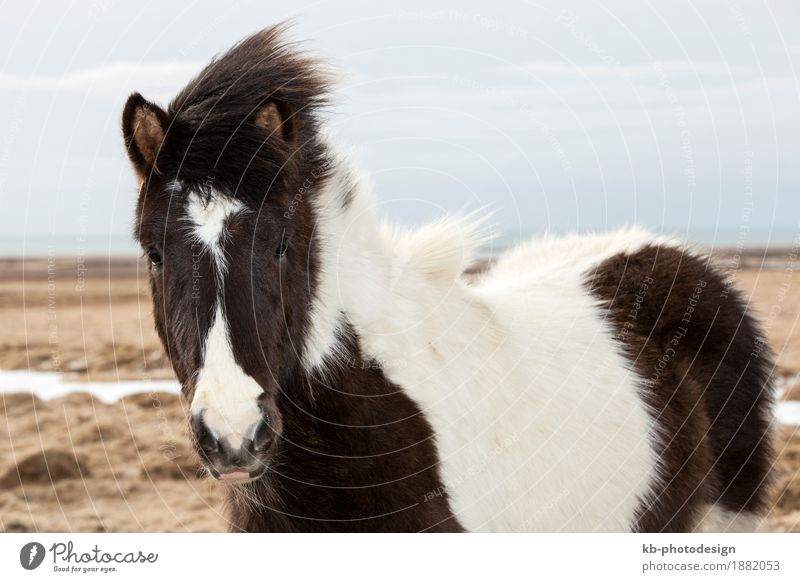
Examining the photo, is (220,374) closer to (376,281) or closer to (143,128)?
(376,281)

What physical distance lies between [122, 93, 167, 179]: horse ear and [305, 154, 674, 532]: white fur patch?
1.90ft

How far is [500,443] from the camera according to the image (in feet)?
9.98

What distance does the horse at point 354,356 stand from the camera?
2.60 meters

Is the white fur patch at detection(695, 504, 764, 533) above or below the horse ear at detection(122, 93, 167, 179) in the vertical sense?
below

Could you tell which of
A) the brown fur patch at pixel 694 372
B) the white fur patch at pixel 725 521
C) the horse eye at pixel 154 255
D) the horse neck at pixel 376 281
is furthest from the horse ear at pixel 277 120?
the white fur patch at pixel 725 521

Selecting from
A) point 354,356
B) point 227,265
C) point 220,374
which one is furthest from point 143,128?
point 354,356

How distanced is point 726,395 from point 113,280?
2524 cm

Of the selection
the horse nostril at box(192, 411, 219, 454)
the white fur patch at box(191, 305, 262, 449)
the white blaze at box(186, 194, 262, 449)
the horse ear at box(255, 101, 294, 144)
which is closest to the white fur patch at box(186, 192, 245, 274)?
the white blaze at box(186, 194, 262, 449)

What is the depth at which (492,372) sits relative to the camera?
3141mm

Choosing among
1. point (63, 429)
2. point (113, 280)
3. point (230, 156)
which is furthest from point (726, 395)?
point (113, 280)

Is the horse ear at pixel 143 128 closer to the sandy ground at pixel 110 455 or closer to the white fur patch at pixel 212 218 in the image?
the white fur patch at pixel 212 218
